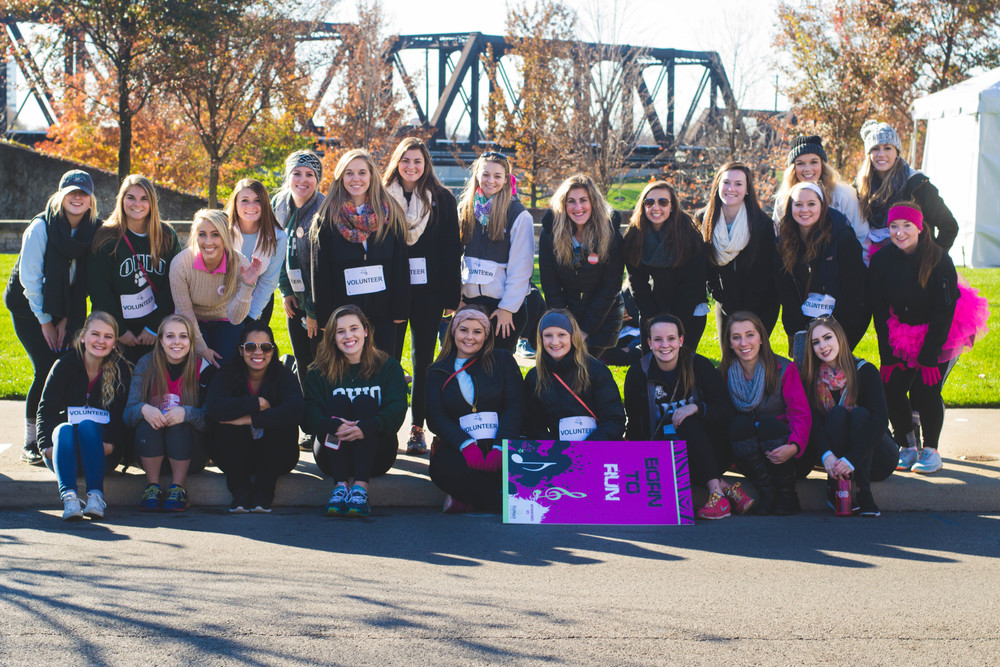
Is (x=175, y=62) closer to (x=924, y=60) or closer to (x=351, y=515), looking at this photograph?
(x=924, y=60)

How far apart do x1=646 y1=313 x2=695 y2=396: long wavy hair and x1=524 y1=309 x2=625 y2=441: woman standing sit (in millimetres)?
342

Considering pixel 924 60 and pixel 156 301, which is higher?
pixel 924 60

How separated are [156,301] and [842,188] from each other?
4198 millimetres

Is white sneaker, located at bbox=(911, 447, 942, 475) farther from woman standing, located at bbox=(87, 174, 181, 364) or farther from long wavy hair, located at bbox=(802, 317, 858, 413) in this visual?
woman standing, located at bbox=(87, 174, 181, 364)

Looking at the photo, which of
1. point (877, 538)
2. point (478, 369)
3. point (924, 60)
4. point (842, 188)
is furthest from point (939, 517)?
point (924, 60)

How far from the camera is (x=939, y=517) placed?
16.4 feet

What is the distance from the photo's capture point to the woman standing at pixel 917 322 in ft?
17.8

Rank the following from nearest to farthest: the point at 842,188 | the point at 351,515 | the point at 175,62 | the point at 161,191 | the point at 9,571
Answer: the point at 9,571 → the point at 351,515 → the point at 842,188 → the point at 175,62 → the point at 161,191

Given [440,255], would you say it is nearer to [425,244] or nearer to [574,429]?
[425,244]

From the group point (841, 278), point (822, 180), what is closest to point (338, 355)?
point (841, 278)

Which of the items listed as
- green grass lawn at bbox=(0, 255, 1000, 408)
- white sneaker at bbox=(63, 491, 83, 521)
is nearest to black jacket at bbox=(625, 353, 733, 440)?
green grass lawn at bbox=(0, 255, 1000, 408)

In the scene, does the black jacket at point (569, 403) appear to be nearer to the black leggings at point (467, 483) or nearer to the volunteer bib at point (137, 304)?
the black leggings at point (467, 483)

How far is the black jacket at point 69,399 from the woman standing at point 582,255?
2.50m

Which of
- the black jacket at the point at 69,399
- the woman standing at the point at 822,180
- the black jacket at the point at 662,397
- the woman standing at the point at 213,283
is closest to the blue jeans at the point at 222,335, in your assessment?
the woman standing at the point at 213,283
